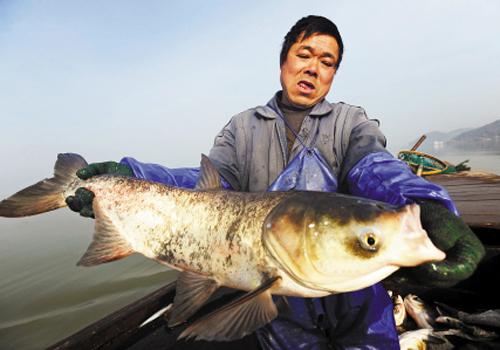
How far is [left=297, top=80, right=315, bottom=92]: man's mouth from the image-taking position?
11.7 feet

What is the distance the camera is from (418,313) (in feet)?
13.9

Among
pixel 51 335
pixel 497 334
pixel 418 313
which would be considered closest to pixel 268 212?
pixel 497 334

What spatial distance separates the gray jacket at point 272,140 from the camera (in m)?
3.30

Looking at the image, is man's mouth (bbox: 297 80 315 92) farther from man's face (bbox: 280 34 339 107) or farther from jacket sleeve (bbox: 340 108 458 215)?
jacket sleeve (bbox: 340 108 458 215)

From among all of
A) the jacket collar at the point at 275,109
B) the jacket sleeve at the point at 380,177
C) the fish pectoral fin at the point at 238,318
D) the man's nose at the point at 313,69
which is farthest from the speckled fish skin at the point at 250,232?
the man's nose at the point at 313,69

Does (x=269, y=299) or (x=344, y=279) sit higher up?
(x=344, y=279)

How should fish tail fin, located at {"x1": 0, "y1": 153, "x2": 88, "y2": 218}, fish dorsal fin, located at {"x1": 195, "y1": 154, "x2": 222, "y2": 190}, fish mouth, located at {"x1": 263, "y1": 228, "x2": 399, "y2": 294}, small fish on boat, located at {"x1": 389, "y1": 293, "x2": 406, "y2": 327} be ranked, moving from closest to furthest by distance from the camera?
fish mouth, located at {"x1": 263, "y1": 228, "x2": 399, "y2": 294} < fish dorsal fin, located at {"x1": 195, "y1": 154, "x2": 222, "y2": 190} < fish tail fin, located at {"x1": 0, "y1": 153, "x2": 88, "y2": 218} < small fish on boat, located at {"x1": 389, "y1": 293, "x2": 406, "y2": 327}

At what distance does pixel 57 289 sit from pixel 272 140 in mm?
7494

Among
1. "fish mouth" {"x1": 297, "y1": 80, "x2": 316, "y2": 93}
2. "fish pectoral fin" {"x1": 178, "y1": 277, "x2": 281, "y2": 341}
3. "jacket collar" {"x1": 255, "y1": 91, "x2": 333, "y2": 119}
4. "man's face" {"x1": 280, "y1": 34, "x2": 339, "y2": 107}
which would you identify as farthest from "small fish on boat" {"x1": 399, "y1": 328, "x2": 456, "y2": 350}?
"fish mouth" {"x1": 297, "y1": 80, "x2": 316, "y2": 93}

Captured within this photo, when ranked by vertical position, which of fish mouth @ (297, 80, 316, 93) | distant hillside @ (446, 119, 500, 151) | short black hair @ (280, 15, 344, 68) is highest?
short black hair @ (280, 15, 344, 68)

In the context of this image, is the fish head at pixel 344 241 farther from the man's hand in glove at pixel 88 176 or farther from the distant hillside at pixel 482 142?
the distant hillside at pixel 482 142

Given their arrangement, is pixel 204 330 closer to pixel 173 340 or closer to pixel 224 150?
pixel 224 150

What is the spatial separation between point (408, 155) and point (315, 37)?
8591mm

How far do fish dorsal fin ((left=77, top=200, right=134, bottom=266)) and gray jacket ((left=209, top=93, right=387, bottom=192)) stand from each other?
136 centimetres
